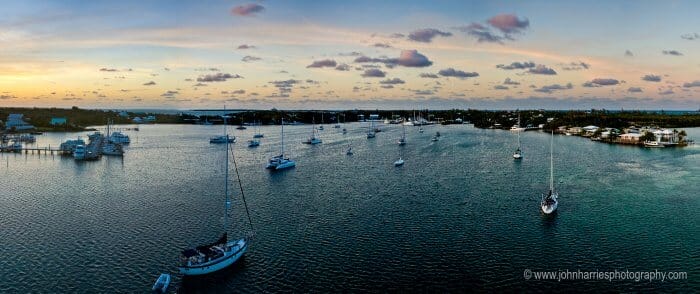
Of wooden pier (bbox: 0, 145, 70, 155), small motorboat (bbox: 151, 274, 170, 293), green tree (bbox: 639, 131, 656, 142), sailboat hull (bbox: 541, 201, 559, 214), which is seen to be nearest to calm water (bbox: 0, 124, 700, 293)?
small motorboat (bbox: 151, 274, 170, 293)

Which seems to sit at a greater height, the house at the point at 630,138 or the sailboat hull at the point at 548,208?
the house at the point at 630,138

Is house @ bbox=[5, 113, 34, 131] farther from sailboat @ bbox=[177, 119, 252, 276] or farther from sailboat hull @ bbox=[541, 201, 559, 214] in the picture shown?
Result: sailboat hull @ bbox=[541, 201, 559, 214]

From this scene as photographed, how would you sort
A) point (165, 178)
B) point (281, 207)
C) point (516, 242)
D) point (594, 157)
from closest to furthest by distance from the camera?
point (516, 242) < point (281, 207) < point (165, 178) < point (594, 157)

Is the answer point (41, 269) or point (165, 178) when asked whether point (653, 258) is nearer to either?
point (41, 269)

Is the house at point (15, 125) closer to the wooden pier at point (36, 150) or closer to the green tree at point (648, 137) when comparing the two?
the wooden pier at point (36, 150)

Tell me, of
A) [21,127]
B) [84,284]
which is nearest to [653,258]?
[84,284]

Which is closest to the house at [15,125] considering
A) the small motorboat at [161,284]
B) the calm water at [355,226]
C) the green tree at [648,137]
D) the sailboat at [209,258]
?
the calm water at [355,226]

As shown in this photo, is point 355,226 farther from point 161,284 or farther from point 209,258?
point 161,284
